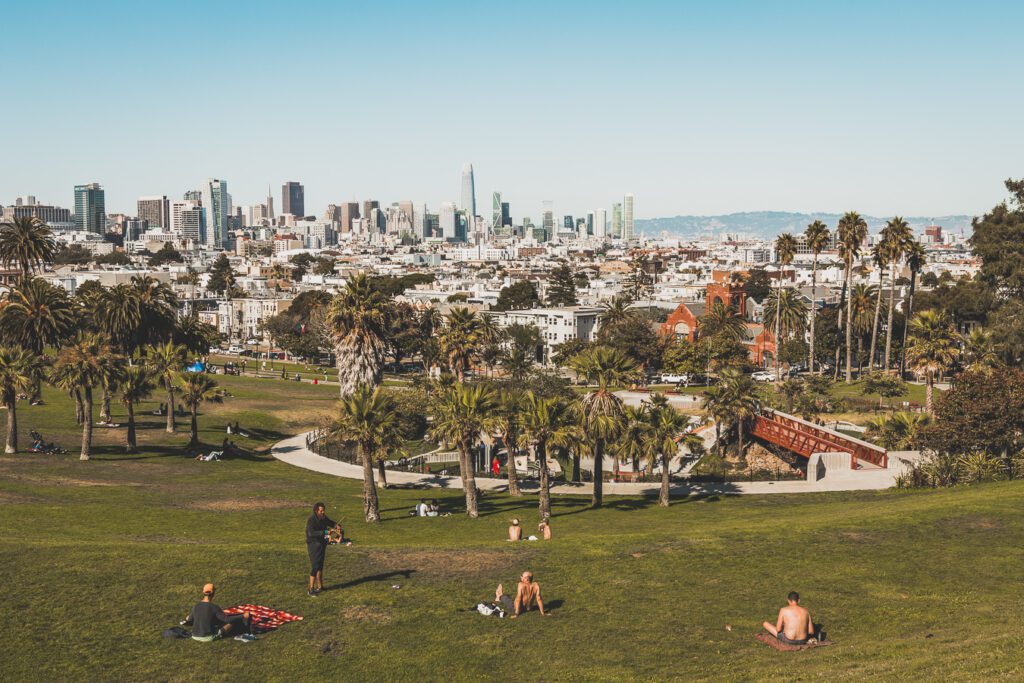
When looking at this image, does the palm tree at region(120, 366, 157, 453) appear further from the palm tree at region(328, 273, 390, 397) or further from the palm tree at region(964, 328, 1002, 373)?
the palm tree at region(964, 328, 1002, 373)

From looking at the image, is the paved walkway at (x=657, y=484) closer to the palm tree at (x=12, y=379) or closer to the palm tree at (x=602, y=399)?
the palm tree at (x=602, y=399)

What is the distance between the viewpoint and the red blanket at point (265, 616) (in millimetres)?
21328

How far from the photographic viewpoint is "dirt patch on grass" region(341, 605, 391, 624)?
72.1 ft

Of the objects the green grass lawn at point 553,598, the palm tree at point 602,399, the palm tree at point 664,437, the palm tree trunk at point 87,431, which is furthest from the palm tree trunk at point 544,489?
the palm tree trunk at point 87,431

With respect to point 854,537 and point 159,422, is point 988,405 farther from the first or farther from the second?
point 159,422

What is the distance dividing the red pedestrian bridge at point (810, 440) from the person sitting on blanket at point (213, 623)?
42.1 m

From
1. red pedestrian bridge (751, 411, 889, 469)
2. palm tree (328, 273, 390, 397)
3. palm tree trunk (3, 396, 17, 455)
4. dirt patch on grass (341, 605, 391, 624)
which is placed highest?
palm tree (328, 273, 390, 397)

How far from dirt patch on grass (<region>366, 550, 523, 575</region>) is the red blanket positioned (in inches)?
156

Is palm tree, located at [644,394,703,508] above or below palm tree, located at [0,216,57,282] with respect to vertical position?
below

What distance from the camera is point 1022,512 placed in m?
30.3

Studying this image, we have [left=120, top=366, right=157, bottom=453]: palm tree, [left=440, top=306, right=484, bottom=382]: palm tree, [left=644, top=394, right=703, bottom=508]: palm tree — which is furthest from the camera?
[left=440, top=306, right=484, bottom=382]: palm tree

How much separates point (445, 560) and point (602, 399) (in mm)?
18978

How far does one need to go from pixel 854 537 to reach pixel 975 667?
450 inches

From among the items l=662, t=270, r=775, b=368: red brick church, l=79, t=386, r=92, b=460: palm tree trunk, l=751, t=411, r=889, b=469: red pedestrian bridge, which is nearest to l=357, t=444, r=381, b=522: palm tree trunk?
l=79, t=386, r=92, b=460: palm tree trunk
